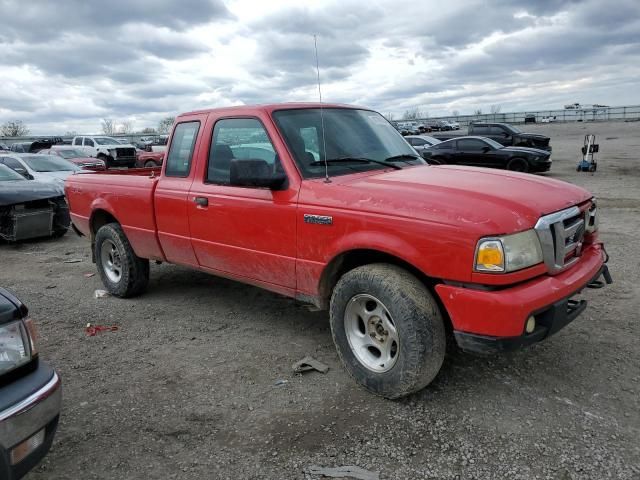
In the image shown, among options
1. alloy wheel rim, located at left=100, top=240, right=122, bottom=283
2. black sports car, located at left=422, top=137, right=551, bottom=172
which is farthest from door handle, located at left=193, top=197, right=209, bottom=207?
black sports car, located at left=422, top=137, right=551, bottom=172

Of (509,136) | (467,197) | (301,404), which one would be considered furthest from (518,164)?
(301,404)

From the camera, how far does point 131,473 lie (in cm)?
275

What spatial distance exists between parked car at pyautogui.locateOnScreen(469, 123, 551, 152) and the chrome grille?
21.1 meters

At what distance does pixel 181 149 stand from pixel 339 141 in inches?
64.4

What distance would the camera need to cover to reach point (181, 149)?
4.80 meters

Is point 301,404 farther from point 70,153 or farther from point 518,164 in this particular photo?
point 70,153

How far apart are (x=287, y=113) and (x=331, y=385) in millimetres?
2152

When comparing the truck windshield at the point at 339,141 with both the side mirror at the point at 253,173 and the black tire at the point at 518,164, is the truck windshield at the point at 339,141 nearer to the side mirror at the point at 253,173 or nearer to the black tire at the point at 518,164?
the side mirror at the point at 253,173

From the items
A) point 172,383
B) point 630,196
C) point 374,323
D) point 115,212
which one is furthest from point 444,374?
point 630,196

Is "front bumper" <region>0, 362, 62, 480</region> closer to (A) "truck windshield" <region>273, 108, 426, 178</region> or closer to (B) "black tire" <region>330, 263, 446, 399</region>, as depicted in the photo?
(B) "black tire" <region>330, 263, 446, 399</region>

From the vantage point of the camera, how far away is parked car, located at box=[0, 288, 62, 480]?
207 cm

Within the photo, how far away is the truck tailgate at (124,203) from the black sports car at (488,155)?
1232 centimetres

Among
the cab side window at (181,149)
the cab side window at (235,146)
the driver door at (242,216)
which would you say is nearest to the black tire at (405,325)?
the driver door at (242,216)

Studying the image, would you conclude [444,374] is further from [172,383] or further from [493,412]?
[172,383]
